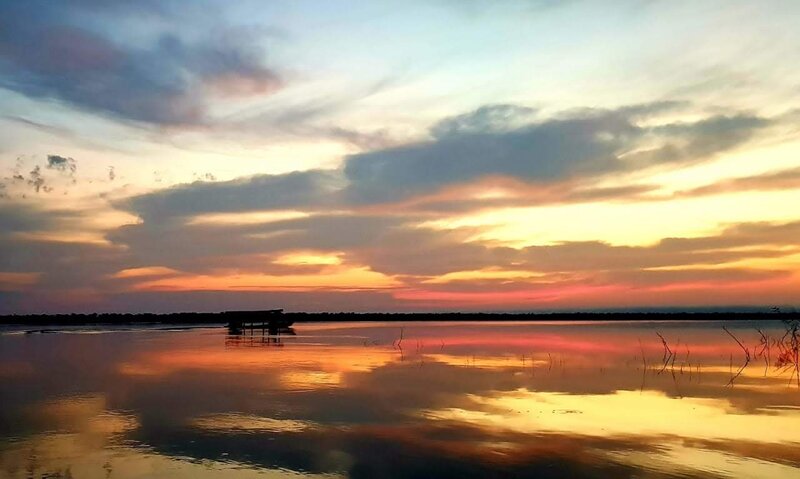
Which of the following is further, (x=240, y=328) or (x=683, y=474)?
(x=240, y=328)

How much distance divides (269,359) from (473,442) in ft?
71.8

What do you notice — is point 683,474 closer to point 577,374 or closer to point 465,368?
point 577,374

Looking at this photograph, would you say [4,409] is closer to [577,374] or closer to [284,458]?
[284,458]

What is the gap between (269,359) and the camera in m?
34.9

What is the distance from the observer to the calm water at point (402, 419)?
12852mm

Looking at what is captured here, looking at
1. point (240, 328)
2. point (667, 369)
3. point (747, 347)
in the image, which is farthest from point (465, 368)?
point (240, 328)

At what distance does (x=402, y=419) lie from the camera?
57.8 feet

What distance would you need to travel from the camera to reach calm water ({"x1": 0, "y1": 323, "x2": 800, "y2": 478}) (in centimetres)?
1285

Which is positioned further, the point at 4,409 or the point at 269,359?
the point at 269,359

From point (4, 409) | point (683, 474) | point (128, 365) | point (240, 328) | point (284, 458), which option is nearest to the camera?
point (683, 474)

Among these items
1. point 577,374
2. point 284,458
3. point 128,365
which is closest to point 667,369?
point 577,374

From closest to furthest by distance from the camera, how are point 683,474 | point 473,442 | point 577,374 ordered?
point 683,474, point 473,442, point 577,374

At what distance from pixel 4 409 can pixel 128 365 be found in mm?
12233

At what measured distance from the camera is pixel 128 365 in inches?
1243
